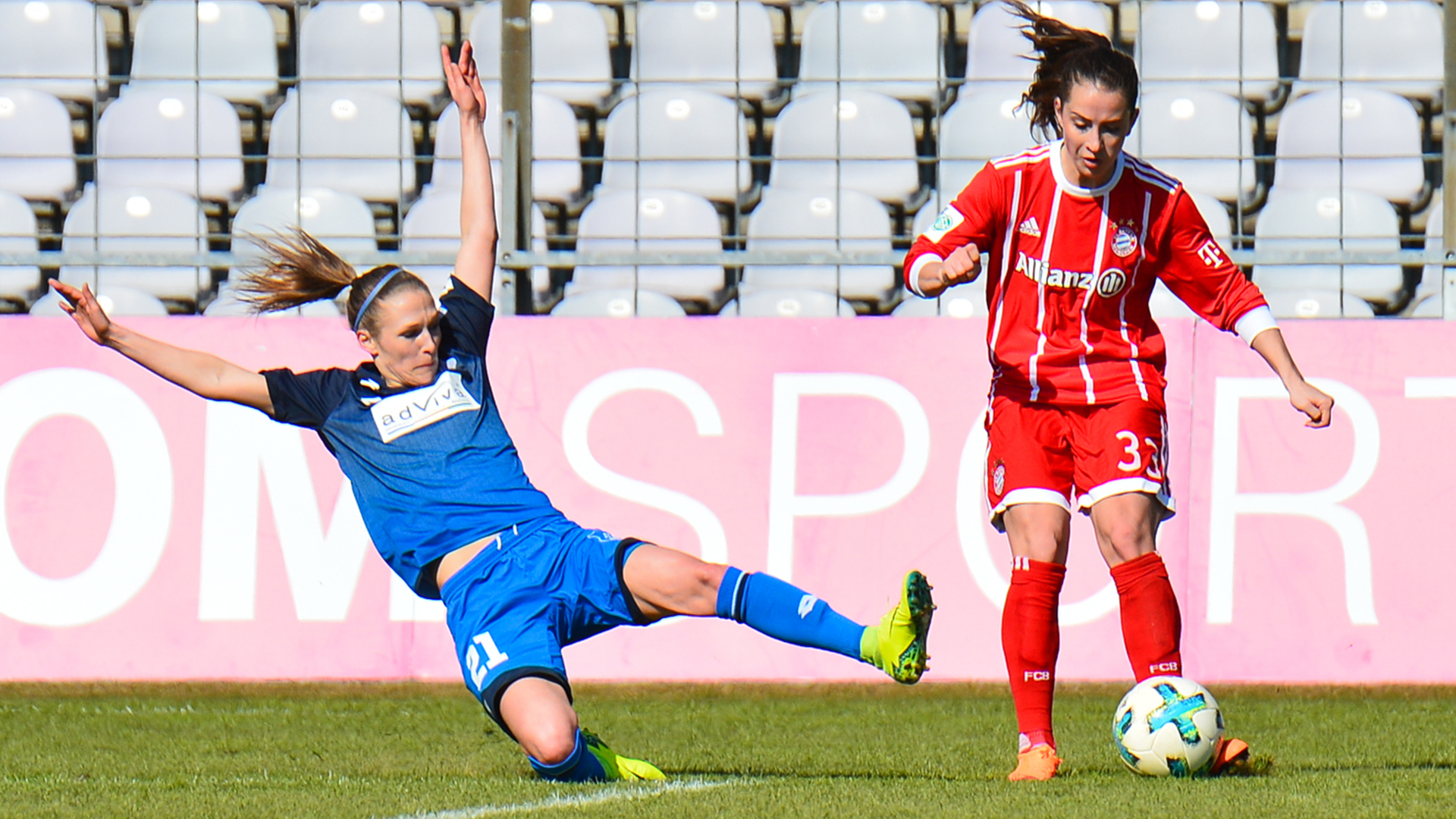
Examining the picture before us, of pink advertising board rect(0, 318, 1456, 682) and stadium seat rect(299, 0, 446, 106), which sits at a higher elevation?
stadium seat rect(299, 0, 446, 106)

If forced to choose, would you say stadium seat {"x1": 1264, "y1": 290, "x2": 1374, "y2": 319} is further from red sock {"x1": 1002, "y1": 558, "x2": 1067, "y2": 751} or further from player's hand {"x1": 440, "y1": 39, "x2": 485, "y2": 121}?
player's hand {"x1": 440, "y1": 39, "x2": 485, "y2": 121}

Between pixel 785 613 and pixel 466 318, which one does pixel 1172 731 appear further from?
pixel 466 318

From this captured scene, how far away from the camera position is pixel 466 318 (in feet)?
14.1

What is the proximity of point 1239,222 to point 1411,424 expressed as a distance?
117 centimetres

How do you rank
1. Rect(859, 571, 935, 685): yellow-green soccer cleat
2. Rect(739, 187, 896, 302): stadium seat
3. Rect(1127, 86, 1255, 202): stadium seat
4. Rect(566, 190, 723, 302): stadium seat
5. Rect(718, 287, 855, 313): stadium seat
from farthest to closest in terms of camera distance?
Rect(1127, 86, 1255, 202): stadium seat
Rect(739, 187, 896, 302): stadium seat
Rect(566, 190, 723, 302): stadium seat
Rect(718, 287, 855, 313): stadium seat
Rect(859, 571, 935, 685): yellow-green soccer cleat

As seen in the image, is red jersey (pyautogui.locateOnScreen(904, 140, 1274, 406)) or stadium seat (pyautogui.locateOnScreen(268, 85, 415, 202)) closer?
red jersey (pyautogui.locateOnScreen(904, 140, 1274, 406))

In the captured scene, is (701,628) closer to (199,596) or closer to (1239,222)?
(199,596)

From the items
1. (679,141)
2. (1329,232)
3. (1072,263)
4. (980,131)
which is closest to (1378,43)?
(1329,232)

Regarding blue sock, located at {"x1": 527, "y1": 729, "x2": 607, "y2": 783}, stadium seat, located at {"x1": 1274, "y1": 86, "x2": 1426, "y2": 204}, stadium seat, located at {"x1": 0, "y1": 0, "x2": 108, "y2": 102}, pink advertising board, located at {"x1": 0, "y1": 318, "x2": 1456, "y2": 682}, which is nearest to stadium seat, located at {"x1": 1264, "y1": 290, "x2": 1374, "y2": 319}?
stadium seat, located at {"x1": 1274, "y1": 86, "x2": 1426, "y2": 204}

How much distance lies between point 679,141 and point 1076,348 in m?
3.98

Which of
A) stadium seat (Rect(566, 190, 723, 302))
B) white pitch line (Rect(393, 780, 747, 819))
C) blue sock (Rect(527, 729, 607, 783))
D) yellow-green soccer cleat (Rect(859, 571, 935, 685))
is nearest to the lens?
white pitch line (Rect(393, 780, 747, 819))

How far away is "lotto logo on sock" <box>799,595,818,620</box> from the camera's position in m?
3.71

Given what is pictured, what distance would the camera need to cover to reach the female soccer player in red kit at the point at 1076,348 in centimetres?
390

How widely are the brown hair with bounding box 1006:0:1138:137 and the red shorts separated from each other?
680mm
